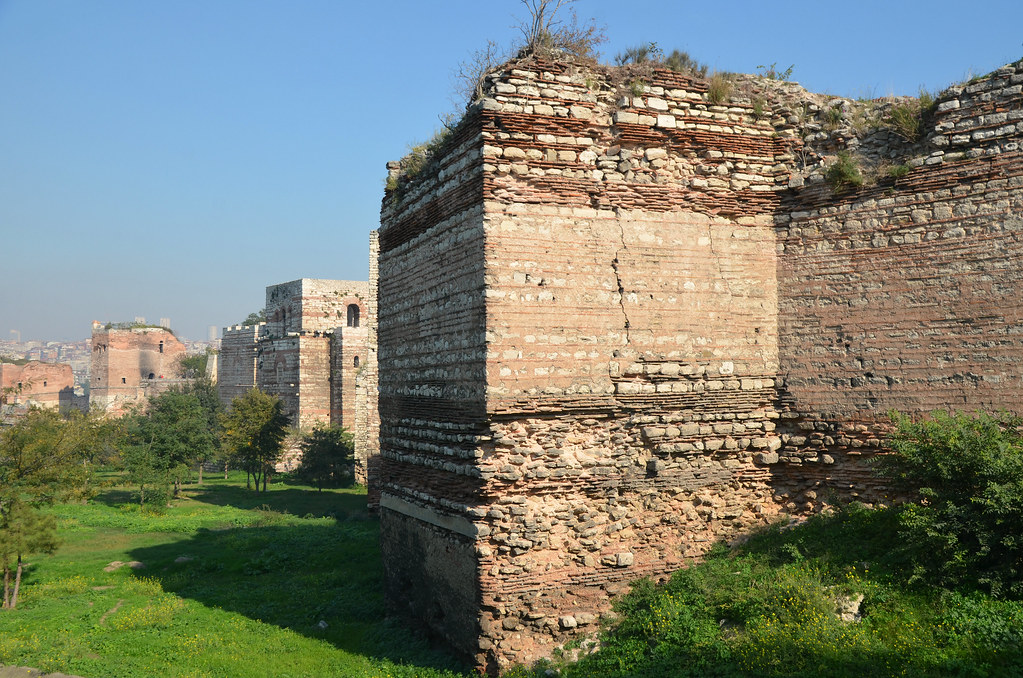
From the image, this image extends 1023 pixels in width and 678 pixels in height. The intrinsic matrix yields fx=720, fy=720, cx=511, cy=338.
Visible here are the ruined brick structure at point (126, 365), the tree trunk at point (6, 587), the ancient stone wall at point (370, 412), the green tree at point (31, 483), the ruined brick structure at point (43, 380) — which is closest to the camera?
the tree trunk at point (6, 587)

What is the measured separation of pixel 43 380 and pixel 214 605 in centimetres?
4926

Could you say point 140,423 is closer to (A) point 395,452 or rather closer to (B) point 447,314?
(A) point 395,452

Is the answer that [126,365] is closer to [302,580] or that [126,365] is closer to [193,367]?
[193,367]

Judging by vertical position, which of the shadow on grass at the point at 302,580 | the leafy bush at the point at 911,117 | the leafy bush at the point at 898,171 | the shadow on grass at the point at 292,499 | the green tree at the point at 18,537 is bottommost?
the shadow on grass at the point at 292,499

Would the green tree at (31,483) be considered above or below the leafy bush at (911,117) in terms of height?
below

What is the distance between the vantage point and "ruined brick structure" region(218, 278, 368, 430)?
98.1 ft

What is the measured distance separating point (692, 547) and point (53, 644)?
7318 millimetres

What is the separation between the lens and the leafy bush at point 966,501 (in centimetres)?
518

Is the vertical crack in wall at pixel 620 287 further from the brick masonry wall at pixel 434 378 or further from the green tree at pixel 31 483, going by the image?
the green tree at pixel 31 483

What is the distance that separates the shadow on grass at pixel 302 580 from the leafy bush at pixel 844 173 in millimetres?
6045

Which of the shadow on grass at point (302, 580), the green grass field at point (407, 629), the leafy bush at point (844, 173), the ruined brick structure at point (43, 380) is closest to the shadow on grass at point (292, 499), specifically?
the shadow on grass at point (302, 580)

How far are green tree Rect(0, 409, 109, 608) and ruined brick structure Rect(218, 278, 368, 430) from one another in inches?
540

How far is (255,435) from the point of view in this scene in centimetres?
2411

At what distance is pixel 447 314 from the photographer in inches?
291
